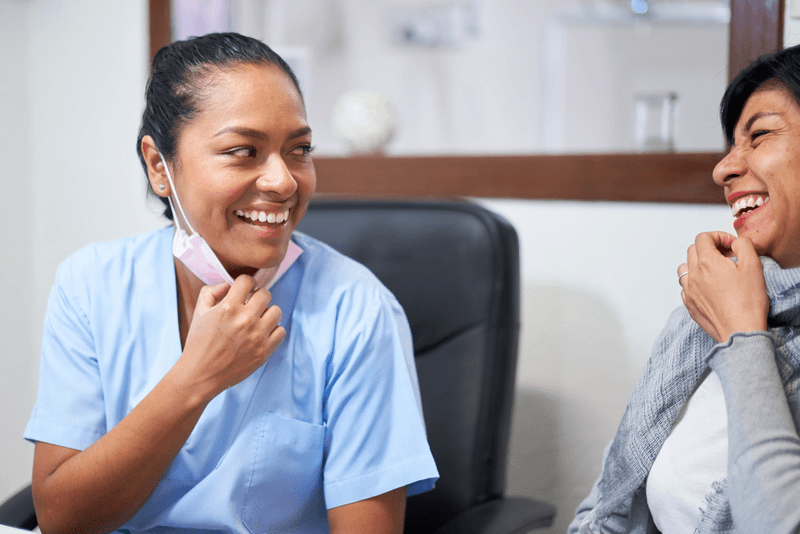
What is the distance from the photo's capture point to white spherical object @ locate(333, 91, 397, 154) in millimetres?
1619

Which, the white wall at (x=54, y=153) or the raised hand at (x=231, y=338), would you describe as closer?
the raised hand at (x=231, y=338)

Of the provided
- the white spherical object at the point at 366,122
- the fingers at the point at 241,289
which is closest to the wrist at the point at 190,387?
the fingers at the point at 241,289

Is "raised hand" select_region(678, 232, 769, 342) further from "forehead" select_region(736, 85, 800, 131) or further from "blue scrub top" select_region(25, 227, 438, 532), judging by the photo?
"blue scrub top" select_region(25, 227, 438, 532)

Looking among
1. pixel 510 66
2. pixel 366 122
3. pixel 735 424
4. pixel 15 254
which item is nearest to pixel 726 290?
pixel 735 424

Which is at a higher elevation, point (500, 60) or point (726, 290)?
point (500, 60)

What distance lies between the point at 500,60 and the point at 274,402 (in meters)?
1.99

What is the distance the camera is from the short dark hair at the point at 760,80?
2.62 feet

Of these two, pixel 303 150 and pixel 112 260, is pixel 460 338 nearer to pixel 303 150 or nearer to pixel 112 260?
pixel 303 150

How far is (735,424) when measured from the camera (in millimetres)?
702

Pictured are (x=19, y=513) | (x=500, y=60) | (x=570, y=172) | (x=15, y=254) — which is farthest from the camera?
(x=500, y=60)

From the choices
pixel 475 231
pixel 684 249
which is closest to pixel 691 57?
pixel 684 249

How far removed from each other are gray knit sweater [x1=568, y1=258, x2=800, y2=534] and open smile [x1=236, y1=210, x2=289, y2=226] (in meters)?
0.57

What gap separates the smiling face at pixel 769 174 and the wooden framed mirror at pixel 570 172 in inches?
13.8

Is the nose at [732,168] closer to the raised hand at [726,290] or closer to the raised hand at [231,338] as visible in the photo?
the raised hand at [726,290]
